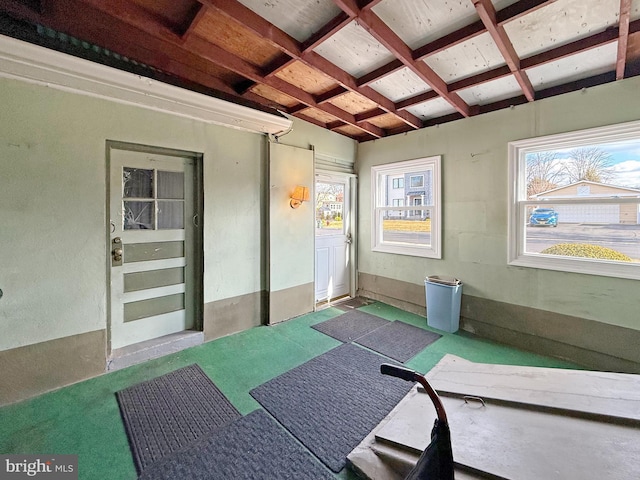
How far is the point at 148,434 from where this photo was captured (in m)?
1.75

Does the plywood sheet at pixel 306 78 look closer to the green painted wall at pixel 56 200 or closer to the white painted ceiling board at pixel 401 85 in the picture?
the white painted ceiling board at pixel 401 85

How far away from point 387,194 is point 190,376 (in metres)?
3.50

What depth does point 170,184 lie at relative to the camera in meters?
2.91

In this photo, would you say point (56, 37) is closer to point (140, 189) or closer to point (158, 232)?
point (140, 189)

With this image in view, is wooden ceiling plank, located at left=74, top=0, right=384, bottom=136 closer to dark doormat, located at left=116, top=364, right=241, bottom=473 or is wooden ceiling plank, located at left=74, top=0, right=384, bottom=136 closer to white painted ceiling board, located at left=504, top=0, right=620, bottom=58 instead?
white painted ceiling board, located at left=504, top=0, right=620, bottom=58

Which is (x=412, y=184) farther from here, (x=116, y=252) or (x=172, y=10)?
(x=116, y=252)

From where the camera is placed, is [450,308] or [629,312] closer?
[629,312]

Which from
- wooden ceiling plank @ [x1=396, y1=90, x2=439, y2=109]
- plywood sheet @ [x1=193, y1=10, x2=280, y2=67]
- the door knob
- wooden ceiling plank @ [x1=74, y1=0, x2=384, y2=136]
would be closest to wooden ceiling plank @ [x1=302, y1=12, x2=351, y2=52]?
plywood sheet @ [x1=193, y1=10, x2=280, y2=67]

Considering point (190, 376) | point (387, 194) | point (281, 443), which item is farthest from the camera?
point (387, 194)

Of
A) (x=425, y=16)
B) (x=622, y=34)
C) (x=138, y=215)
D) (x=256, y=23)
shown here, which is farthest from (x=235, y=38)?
(x=622, y=34)

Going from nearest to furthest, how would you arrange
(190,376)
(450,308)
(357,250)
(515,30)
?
(515,30) < (190,376) < (450,308) < (357,250)

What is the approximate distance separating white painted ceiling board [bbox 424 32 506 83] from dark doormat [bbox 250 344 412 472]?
2787mm

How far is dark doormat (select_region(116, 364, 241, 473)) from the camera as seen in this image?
1675 millimetres

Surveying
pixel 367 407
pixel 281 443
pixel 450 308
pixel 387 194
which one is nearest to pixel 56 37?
pixel 281 443
